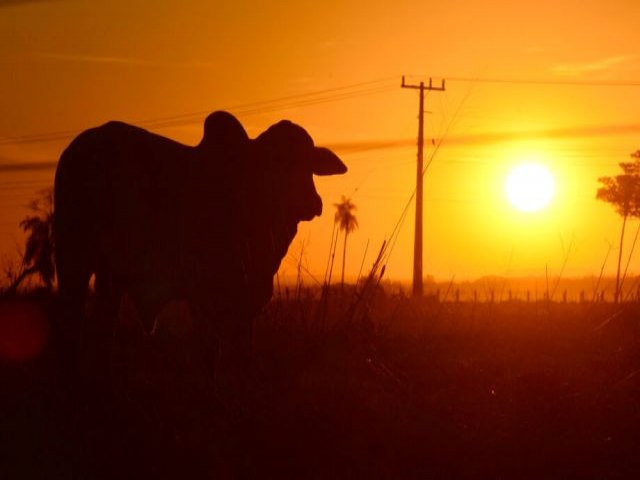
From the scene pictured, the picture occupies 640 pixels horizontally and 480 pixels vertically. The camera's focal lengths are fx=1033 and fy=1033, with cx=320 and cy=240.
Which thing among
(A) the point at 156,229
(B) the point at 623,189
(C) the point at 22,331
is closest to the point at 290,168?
(A) the point at 156,229

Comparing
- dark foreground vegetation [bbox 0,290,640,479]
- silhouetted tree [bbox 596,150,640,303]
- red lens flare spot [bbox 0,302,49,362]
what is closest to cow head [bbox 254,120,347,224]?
dark foreground vegetation [bbox 0,290,640,479]

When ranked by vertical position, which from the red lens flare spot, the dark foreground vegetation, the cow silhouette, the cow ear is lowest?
the dark foreground vegetation

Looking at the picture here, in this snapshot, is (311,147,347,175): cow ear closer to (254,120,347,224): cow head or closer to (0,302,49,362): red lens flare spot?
(254,120,347,224): cow head

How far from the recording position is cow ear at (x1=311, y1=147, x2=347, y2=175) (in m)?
8.66

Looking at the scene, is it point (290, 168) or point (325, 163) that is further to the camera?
point (325, 163)

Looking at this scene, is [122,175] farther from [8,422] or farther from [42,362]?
[8,422]

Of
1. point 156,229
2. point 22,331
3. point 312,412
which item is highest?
point 156,229

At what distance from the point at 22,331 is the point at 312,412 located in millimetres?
3436

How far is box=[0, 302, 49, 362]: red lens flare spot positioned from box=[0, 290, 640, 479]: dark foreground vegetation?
0.02m

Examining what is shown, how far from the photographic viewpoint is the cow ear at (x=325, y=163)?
8.66 meters

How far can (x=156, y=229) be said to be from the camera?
305 inches

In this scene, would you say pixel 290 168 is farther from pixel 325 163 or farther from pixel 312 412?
pixel 312 412

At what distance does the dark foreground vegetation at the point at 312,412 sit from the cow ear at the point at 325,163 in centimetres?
123

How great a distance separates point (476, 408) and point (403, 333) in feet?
12.9
